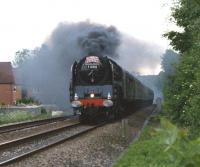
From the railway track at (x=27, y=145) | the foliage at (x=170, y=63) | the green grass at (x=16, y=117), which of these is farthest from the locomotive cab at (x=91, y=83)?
the green grass at (x=16, y=117)

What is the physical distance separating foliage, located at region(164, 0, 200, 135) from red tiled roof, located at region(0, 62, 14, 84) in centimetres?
5054

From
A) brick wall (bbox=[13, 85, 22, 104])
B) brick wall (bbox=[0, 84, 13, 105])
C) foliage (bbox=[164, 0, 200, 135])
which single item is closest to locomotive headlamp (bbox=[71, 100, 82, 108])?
foliage (bbox=[164, 0, 200, 135])

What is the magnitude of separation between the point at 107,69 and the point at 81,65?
1500 mm

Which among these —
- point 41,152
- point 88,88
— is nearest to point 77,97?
point 88,88

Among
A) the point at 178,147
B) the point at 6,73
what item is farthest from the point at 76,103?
the point at 6,73

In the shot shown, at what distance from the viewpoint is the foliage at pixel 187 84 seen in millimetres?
11215

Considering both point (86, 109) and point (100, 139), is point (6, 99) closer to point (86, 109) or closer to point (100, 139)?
point (86, 109)

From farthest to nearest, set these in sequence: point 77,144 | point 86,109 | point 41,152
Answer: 1. point 86,109
2. point 77,144
3. point 41,152

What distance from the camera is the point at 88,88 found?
2653cm

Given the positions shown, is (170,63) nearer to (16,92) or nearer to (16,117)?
(16,117)

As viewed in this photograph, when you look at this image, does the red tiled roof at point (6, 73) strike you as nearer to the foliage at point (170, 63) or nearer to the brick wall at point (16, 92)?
the brick wall at point (16, 92)

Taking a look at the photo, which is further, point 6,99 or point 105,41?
point 6,99

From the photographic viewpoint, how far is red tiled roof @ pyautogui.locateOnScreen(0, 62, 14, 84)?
7175 cm

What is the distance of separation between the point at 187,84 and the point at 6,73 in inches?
2470
